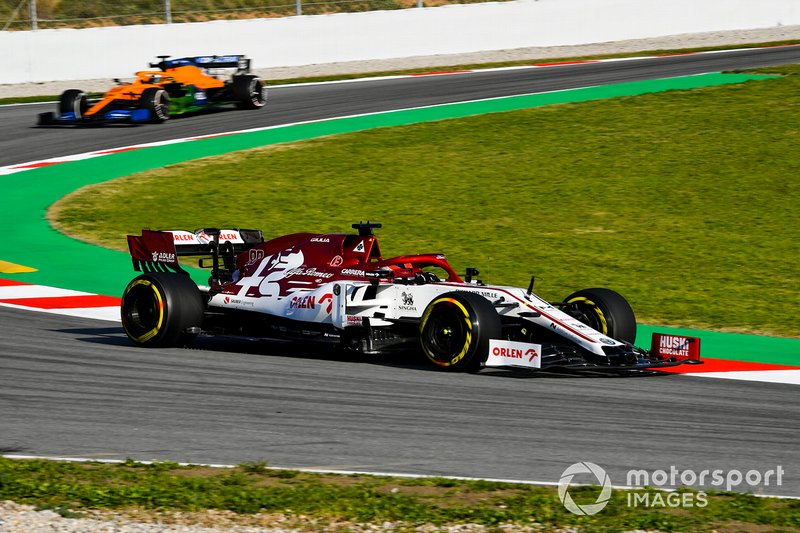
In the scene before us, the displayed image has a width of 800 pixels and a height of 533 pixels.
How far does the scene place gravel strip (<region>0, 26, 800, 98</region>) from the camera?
28.3 metres

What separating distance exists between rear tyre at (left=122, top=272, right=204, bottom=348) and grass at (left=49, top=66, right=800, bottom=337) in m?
4.34

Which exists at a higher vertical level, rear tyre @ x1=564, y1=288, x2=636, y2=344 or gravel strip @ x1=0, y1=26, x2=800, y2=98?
gravel strip @ x1=0, y1=26, x2=800, y2=98

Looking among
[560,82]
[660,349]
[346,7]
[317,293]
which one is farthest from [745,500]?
[346,7]

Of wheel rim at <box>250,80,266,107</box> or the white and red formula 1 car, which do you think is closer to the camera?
the white and red formula 1 car

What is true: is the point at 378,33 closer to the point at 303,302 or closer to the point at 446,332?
the point at 303,302

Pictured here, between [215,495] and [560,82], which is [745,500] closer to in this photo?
[215,495]

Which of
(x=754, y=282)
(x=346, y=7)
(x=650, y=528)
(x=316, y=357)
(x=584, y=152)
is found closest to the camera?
(x=650, y=528)

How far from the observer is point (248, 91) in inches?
1006

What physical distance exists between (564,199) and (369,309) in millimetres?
8769

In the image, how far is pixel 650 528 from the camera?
19.4ft

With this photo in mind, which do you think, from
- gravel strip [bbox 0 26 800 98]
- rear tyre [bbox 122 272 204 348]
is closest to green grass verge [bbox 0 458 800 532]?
rear tyre [bbox 122 272 204 348]

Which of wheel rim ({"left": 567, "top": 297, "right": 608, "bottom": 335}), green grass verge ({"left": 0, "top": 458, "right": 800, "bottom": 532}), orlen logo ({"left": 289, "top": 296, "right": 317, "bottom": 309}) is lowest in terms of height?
green grass verge ({"left": 0, "top": 458, "right": 800, "bottom": 532})

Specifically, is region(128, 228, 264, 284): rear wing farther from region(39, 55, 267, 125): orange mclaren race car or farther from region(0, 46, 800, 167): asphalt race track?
region(39, 55, 267, 125): orange mclaren race car

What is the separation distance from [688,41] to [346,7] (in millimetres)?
9918
